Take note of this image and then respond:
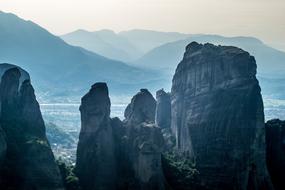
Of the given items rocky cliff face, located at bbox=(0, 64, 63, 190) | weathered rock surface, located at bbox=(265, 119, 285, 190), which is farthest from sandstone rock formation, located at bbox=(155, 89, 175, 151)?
rocky cliff face, located at bbox=(0, 64, 63, 190)

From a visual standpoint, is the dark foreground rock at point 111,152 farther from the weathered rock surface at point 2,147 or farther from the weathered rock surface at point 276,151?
the weathered rock surface at point 276,151

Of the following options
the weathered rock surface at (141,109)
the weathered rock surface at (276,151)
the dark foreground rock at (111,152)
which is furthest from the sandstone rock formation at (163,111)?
the dark foreground rock at (111,152)

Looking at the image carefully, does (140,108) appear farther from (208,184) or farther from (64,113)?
(64,113)

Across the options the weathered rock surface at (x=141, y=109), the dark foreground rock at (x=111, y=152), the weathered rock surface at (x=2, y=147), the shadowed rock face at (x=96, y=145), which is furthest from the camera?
the weathered rock surface at (x=141, y=109)

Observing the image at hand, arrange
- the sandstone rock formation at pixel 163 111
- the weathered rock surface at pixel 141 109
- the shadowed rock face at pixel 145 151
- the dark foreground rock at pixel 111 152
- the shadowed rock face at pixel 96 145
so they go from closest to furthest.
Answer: the shadowed rock face at pixel 145 151, the dark foreground rock at pixel 111 152, the shadowed rock face at pixel 96 145, the weathered rock surface at pixel 141 109, the sandstone rock formation at pixel 163 111

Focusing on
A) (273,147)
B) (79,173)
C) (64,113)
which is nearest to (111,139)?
(79,173)

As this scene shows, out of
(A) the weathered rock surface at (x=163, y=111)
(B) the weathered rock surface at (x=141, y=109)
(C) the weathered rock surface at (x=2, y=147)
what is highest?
(A) the weathered rock surface at (x=163, y=111)
